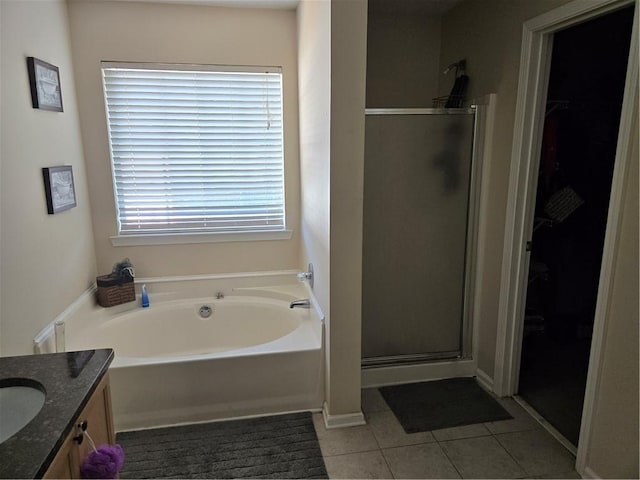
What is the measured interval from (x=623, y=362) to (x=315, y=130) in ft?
6.04

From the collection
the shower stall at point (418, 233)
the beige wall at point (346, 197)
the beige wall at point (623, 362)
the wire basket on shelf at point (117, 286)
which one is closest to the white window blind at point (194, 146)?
the wire basket on shelf at point (117, 286)

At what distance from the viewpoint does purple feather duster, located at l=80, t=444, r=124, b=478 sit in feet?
3.79

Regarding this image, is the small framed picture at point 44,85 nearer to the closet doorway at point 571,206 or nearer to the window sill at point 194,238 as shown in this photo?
the window sill at point 194,238

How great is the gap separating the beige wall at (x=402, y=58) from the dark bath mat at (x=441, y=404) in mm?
2011

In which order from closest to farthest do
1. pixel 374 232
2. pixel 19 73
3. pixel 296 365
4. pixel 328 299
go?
pixel 19 73 < pixel 328 299 < pixel 296 365 < pixel 374 232

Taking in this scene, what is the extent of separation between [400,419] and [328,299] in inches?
32.0

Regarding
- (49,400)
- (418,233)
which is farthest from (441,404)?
(49,400)

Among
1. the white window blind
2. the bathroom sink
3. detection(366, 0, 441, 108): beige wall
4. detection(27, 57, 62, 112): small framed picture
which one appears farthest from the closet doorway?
detection(27, 57, 62, 112): small framed picture

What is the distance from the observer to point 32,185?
210cm

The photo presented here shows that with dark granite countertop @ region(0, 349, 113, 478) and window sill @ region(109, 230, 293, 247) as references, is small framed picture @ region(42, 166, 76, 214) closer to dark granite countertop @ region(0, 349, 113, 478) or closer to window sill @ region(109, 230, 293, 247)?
window sill @ region(109, 230, 293, 247)

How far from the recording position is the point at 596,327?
175 centimetres

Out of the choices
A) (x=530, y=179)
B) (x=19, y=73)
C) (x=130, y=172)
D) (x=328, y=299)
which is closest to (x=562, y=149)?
(x=530, y=179)

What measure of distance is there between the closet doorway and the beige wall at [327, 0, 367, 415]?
3.50ft

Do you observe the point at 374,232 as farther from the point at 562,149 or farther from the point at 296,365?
the point at 562,149
